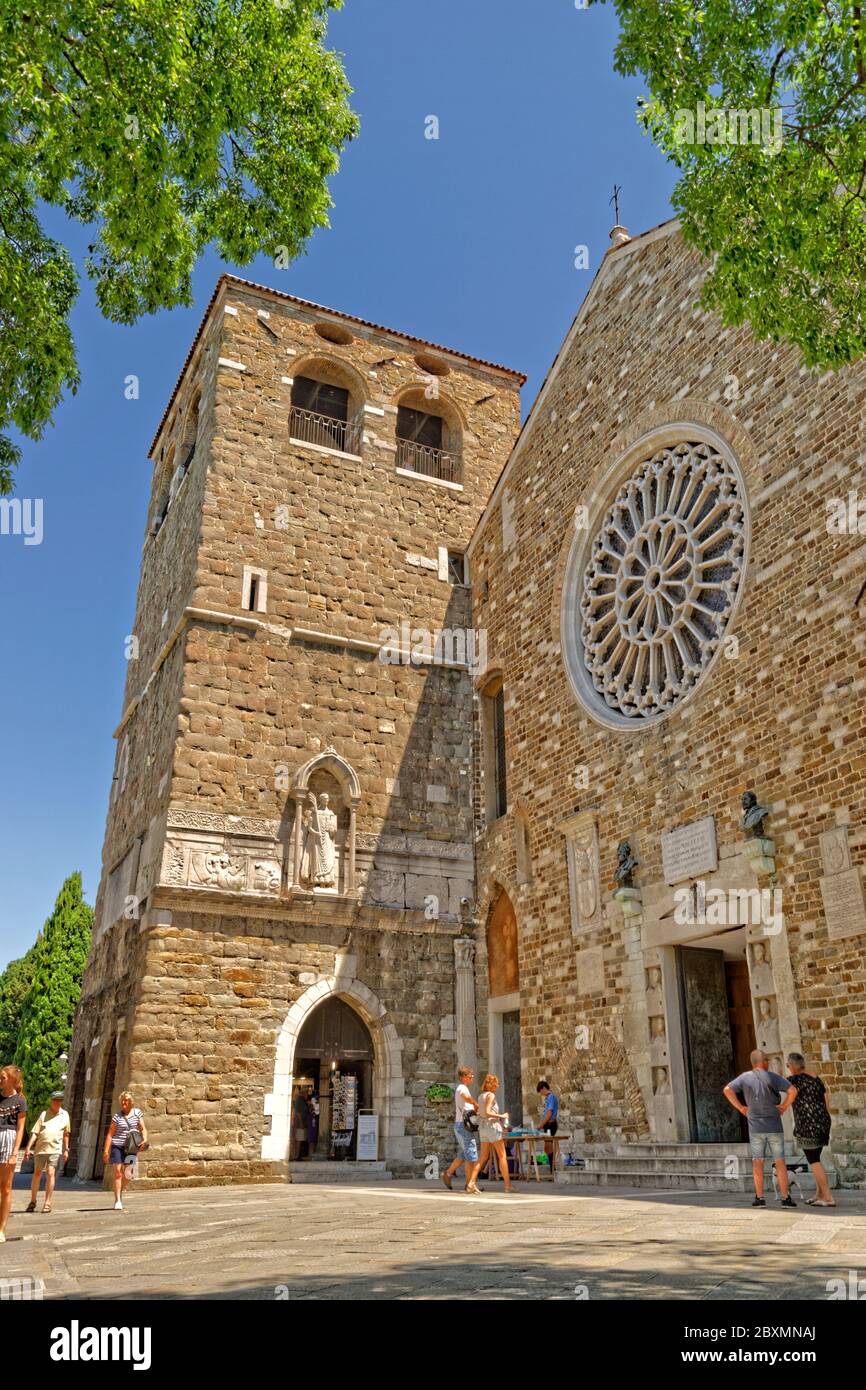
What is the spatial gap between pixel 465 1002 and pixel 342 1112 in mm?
2332

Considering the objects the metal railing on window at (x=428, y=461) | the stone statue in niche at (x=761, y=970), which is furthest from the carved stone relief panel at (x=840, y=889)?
the metal railing on window at (x=428, y=461)

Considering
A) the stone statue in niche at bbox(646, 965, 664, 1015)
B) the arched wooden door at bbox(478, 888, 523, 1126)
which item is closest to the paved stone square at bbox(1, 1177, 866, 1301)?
the stone statue in niche at bbox(646, 965, 664, 1015)

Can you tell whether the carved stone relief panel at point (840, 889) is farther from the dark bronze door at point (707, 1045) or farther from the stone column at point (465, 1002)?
the stone column at point (465, 1002)

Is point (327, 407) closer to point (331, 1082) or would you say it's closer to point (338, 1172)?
point (331, 1082)

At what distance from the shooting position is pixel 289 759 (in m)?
15.1

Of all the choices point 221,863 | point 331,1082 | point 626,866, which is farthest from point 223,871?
point 626,866

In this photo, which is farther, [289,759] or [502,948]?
[502,948]

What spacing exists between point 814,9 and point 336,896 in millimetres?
11564

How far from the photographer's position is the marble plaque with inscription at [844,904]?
920cm

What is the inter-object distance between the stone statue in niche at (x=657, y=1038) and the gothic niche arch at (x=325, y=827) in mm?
4915

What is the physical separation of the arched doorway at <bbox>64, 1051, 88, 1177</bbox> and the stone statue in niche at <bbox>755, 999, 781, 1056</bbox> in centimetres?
1143

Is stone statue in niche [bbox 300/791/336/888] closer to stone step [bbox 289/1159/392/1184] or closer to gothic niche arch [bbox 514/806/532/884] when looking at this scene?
gothic niche arch [bbox 514/806/532/884]

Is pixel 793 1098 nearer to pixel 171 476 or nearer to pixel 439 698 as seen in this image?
pixel 439 698
